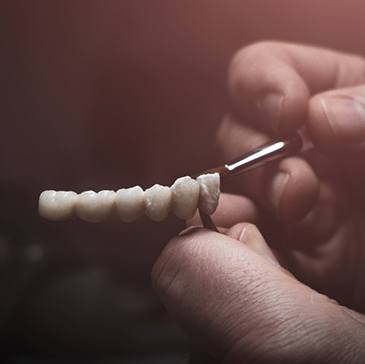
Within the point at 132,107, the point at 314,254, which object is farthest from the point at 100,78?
the point at 314,254

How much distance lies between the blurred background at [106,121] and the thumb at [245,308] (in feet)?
1.64

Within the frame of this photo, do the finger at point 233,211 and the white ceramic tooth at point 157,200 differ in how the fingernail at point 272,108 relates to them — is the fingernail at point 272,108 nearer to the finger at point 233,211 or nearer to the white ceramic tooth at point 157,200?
the finger at point 233,211

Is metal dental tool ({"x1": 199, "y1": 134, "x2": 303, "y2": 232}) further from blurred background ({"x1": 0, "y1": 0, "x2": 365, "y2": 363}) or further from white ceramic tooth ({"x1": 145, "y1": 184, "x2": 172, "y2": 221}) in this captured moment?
blurred background ({"x1": 0, "y1": 0, "x2": 365, "y2": 363})

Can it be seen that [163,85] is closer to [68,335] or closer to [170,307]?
[68,335]

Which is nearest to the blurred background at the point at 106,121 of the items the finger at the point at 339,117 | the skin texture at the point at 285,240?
the skin texture at the point at 285,240

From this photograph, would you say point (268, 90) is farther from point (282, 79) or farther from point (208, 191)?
point (208, 191)

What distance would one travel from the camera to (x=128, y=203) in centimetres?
59

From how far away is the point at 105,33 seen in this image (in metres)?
1.15

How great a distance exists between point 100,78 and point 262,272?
0.69 metres

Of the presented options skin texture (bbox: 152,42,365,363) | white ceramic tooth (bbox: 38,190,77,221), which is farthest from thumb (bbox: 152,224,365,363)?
white ceramic tooth (bbox: 38,190,77,221)

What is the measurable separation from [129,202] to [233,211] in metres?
0.28

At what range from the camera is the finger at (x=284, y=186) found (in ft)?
2.63

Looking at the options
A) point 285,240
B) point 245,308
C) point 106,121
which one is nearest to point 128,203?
point 245,308

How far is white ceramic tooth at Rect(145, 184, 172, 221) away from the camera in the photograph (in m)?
0.59
